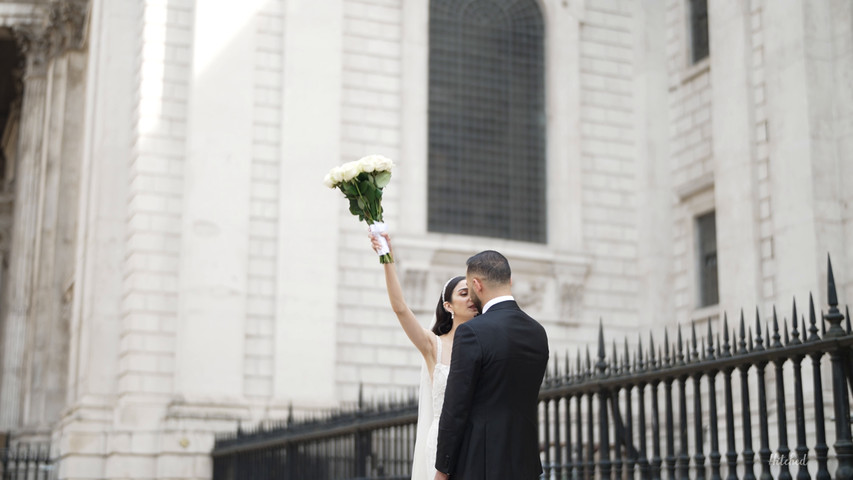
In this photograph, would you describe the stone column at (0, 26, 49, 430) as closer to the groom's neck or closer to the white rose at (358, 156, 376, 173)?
the white rose at (358, 156, 376, 173)

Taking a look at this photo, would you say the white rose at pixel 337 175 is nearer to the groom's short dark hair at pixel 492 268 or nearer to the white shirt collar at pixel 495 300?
the groom's short dark hair at pixel 492 268

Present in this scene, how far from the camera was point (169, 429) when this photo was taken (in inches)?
761

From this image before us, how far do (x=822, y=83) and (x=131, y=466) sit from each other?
12.1 m

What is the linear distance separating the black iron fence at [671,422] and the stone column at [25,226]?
45.4ft

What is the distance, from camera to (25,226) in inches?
1252

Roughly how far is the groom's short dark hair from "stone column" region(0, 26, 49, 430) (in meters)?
25.3

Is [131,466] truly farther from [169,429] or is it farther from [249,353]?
[249,353]

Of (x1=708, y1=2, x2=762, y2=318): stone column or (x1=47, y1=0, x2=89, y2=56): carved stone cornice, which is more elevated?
(x1=47, y1=0, x2=89, y2=56): carved stone cornice

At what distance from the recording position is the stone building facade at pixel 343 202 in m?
18.8

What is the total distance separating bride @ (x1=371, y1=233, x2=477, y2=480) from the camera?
734 centimetres

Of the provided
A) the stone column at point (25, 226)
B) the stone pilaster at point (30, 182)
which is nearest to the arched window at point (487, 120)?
the stone pilaster at point (30, 182)

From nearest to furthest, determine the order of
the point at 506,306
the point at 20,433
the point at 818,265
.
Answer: the point at 506,306
the point at 818,265
the point at 20,433

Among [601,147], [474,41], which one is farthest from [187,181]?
[601,147]

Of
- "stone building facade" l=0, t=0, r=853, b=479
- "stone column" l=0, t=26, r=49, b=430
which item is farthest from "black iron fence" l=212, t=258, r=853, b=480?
"stone column" l=0, t=26, r=49, b=430
